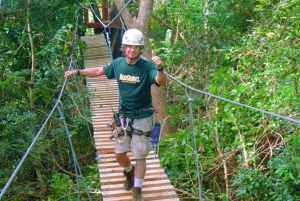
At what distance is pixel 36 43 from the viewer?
4.42 meters

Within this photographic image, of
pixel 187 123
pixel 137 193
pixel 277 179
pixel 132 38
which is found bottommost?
pixel 187 123

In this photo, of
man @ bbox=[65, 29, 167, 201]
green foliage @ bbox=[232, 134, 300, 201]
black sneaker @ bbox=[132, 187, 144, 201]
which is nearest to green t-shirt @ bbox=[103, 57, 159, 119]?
man @ bbox=[65, 29, 167, 201]

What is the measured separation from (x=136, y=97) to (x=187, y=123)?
2.55 metres

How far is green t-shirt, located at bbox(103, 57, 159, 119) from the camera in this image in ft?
7.34

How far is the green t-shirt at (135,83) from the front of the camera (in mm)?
2236

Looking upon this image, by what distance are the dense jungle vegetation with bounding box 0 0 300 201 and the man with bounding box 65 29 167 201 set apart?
86 cm

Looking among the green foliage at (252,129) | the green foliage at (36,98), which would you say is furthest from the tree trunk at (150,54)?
the green foliage at (36,98)

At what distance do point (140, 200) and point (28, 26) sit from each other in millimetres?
2452

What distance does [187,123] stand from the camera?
4770mm

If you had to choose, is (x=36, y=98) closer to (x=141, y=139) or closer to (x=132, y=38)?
(x=141, y=139)

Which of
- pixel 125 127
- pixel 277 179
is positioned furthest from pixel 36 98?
pixel 277 179

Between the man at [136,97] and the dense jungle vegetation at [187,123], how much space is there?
0.86 m

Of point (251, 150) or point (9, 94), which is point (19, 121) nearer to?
point (9, 94)

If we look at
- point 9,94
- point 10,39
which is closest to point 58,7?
point 10,39
